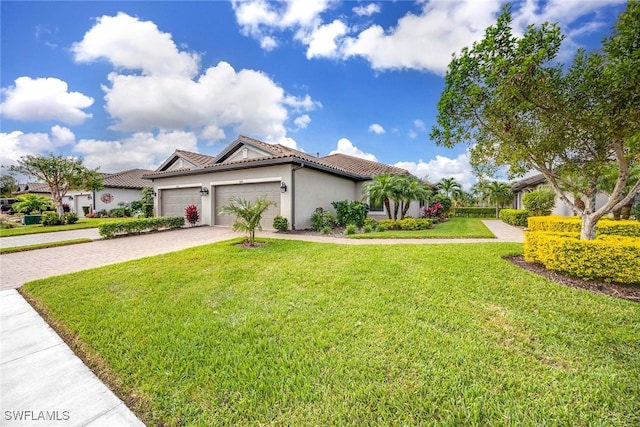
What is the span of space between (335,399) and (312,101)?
1434cm

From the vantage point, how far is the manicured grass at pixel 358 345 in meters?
2.17

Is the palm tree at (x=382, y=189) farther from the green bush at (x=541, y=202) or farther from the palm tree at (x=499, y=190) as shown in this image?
the palm tree at (x=499, y=190)

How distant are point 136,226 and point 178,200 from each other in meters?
5.13

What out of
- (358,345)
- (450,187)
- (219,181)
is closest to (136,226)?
(219,181)

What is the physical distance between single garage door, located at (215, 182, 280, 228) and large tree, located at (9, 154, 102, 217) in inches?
505

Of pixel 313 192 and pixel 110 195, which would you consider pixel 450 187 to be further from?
pixel 110 195

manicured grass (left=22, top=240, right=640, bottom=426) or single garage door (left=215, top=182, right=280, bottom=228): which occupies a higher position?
single garage door (left=215, top=182, right=280, bottom=228)

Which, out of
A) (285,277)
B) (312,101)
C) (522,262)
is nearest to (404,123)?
(312,101)

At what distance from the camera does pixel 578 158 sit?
591 cm

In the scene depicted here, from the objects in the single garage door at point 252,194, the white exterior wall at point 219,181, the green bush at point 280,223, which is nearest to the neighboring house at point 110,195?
the white exterior wall at point 219,181

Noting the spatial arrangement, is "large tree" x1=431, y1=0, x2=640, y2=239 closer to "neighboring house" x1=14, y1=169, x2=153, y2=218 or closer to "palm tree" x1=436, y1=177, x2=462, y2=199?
"palm tree" x1=436, y1=177, x2=462, y2=199

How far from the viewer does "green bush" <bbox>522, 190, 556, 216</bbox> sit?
16328 millimetres

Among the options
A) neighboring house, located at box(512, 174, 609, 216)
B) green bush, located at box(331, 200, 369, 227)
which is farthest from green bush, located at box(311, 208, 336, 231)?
neighboring house, located at box(512, 174, 609, 216)

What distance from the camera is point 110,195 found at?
25.7 m
